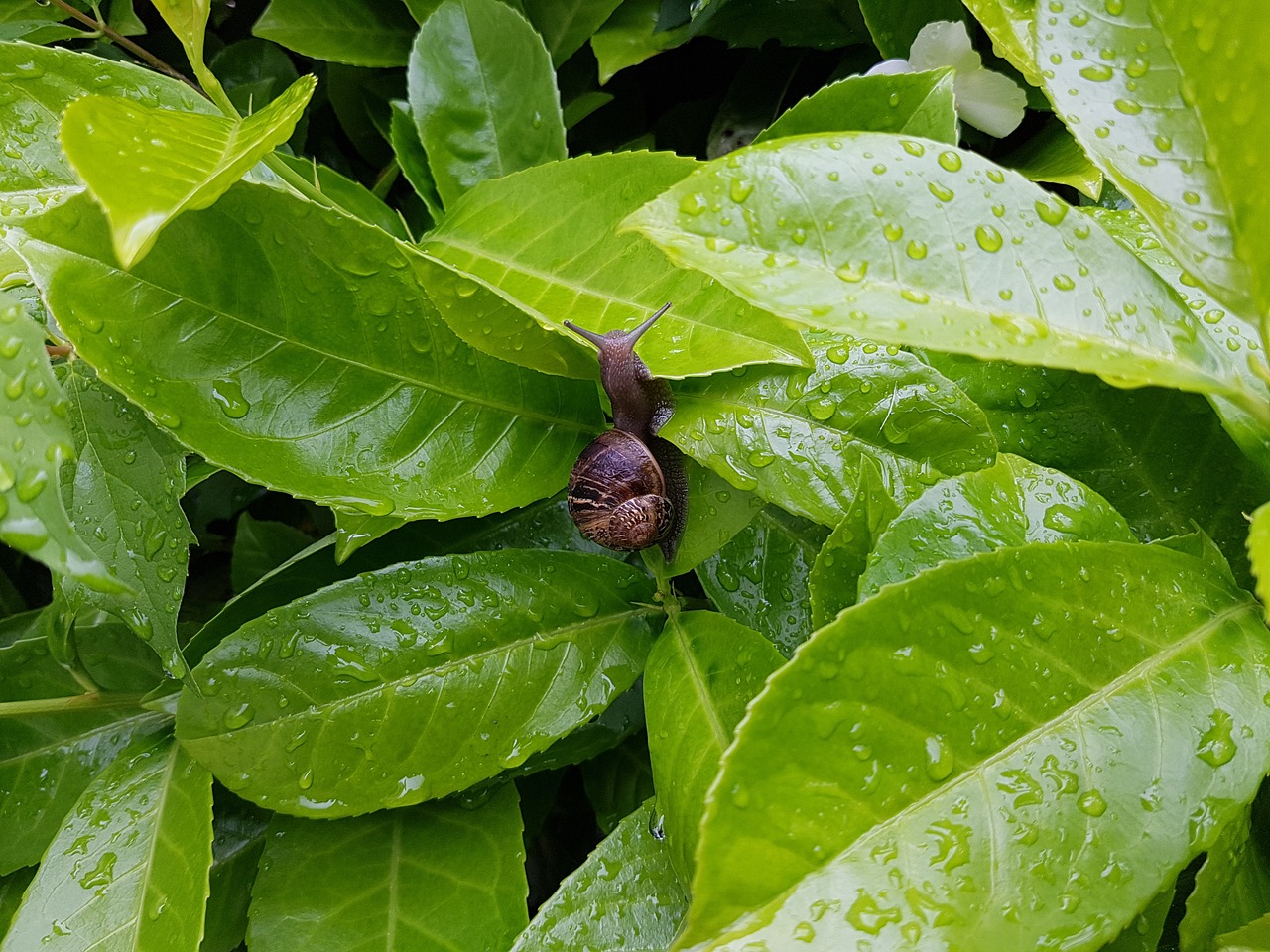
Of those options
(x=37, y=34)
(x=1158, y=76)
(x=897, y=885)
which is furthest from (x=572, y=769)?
(x=37, y=34)

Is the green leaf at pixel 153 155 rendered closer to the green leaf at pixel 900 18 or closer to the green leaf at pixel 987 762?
the green leaf at pixel 987 762

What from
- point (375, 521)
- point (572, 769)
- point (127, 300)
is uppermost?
point (127, 300)

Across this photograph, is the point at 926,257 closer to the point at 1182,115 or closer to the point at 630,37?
the point at 1182,115

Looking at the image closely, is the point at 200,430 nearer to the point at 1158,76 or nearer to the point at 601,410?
the point at 601,410

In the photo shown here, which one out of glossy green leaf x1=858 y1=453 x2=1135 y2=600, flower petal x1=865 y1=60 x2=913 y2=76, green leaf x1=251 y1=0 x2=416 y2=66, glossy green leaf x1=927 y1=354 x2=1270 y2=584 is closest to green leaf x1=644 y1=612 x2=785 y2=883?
glossy green leaf x1=858 y1=453 x2=1135 y2=600

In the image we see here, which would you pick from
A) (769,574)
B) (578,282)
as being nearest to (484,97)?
(578,282)

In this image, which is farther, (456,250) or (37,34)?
(37,34)

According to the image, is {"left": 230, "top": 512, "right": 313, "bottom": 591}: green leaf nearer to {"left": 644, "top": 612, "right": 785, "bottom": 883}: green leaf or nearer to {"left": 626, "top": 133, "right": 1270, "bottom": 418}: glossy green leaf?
{"left": 644, "top": 612, "right": 785, "bottom": 883}: green leaf
